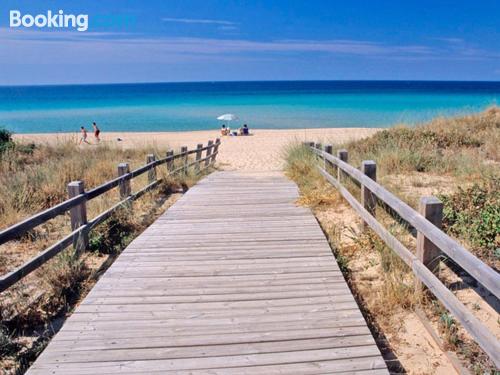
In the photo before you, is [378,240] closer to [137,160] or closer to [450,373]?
[450,373]

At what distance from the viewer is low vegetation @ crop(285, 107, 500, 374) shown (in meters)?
3.98

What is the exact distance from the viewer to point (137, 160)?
14445 millimetres

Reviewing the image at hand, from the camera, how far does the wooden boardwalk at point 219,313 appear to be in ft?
10.3

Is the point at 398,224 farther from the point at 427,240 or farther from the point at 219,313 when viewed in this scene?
the point at 219,313

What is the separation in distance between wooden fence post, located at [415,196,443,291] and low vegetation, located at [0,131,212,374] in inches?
127

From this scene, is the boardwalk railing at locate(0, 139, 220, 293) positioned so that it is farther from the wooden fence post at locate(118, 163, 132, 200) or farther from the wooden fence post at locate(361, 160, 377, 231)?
the wooden fence post at locate(361, 160, 377, 231)

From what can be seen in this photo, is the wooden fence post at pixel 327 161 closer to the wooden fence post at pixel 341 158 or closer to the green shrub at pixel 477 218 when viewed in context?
the wooden fence post at pixel 341 158

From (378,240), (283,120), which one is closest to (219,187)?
(378,240)

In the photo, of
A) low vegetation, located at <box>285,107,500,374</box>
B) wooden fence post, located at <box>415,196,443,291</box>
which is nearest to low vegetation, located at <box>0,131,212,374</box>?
low vegetation, located at <box>285,107,500,374</box>

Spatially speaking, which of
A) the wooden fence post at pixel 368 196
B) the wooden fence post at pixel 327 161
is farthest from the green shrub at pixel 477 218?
the wooden fence post at pixel 327 161

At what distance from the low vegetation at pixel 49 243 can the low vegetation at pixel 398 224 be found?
2.81 metres

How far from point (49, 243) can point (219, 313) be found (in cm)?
352

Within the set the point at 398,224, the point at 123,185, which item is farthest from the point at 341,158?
the point at 123,185

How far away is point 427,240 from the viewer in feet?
12.7
